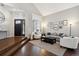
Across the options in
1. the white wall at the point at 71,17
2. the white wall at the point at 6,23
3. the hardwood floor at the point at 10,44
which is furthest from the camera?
the white wall at the point at 6,23

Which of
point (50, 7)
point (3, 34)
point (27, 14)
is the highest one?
point (50, 7)

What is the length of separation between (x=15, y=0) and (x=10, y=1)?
0.44 ft

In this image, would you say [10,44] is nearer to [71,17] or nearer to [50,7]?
[50,7]

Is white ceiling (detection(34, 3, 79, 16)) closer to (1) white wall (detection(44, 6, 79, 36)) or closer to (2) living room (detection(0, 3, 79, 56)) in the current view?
(2) living room (detection(0, 3, 79, 56))

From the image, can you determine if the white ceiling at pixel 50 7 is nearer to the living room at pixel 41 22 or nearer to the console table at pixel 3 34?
the living room at pixel 41 22

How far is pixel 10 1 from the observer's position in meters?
2.45

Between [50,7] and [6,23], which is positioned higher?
[50,7]

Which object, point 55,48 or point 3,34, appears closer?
point 3,34

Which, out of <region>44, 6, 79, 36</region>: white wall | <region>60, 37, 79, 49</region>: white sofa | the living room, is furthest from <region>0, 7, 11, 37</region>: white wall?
<region>60, 37, 79, 49</region>: white sofa

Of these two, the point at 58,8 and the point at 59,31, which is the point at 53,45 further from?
the point at 58,8

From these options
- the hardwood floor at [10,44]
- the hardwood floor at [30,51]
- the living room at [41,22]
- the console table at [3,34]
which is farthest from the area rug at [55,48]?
the console table at [3,34]

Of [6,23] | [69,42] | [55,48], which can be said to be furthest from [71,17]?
[6,23]

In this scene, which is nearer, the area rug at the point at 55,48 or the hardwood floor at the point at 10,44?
the hardwood floor at the point at 10,44

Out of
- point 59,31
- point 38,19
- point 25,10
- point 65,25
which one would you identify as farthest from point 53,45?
point 25,10
